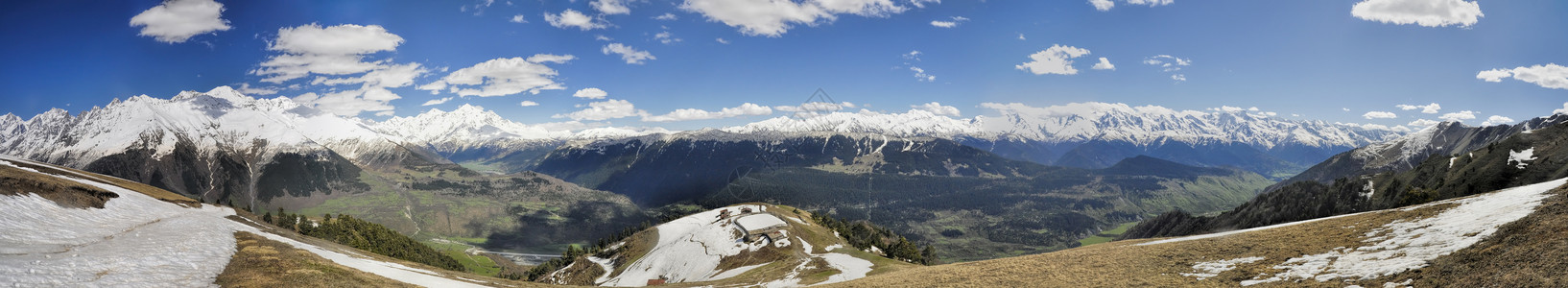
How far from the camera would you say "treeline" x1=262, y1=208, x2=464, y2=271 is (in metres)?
121

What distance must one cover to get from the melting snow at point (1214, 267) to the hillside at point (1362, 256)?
6 cm

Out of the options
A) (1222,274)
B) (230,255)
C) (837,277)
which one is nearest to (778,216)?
(837,277)

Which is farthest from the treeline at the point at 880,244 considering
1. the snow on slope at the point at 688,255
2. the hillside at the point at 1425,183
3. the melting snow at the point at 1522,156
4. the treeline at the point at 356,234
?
the treeline at the point at 356,234

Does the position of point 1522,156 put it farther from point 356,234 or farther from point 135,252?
point 356,234

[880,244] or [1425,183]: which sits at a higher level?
[1425,183]

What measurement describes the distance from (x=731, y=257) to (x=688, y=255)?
561 inches

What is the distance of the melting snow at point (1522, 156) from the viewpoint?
8312 centimetres

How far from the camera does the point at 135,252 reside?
4091 cm

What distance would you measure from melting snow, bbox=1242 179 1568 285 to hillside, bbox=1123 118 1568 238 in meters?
60.5

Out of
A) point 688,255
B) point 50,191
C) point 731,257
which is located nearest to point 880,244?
point 731,257

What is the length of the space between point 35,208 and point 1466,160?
204 m

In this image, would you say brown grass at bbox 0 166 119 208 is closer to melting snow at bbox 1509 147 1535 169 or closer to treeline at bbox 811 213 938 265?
treeline at bbox 811 213 938 265

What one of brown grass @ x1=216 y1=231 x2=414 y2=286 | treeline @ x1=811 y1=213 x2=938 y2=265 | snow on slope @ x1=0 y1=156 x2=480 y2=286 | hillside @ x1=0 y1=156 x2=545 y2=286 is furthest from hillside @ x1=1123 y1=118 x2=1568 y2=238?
snow on slope @ x1=0 y1=156 x2=480 y2=286

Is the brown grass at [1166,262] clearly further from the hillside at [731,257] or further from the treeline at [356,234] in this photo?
the treeline at [356,234]
